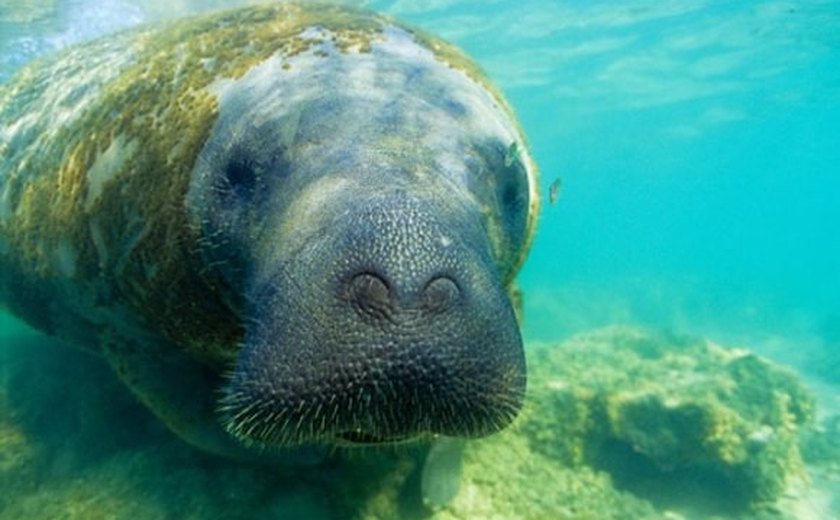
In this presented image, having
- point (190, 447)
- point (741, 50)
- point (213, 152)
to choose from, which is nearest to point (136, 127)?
point (213, 152)

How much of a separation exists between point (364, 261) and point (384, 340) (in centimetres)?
28

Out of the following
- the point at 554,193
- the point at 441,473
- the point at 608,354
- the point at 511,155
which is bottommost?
the point at 608,354

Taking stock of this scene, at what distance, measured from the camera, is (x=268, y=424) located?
2.49 m

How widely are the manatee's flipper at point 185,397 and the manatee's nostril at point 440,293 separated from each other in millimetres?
2625

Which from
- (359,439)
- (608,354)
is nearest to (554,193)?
(359,439)

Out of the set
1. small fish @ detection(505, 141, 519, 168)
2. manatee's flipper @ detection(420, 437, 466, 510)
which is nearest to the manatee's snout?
small fish @ detection(505, 141, 519, 168)

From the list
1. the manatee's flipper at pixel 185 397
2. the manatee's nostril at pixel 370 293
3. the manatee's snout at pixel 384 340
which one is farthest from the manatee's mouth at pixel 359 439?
the manatee's flipper at pixel 185 397

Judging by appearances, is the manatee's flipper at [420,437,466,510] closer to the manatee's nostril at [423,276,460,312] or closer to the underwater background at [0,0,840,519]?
the underwater background at [0,0,840,519]

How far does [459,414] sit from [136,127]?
2.91m

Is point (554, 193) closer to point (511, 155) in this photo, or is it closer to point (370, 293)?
Answer: point (511, 155)

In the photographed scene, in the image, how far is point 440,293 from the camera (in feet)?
7.45

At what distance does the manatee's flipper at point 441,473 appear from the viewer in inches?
198

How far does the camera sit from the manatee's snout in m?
2.22

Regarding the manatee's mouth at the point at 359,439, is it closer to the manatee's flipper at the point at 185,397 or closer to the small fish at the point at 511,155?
the small fish at the point at 511,155
